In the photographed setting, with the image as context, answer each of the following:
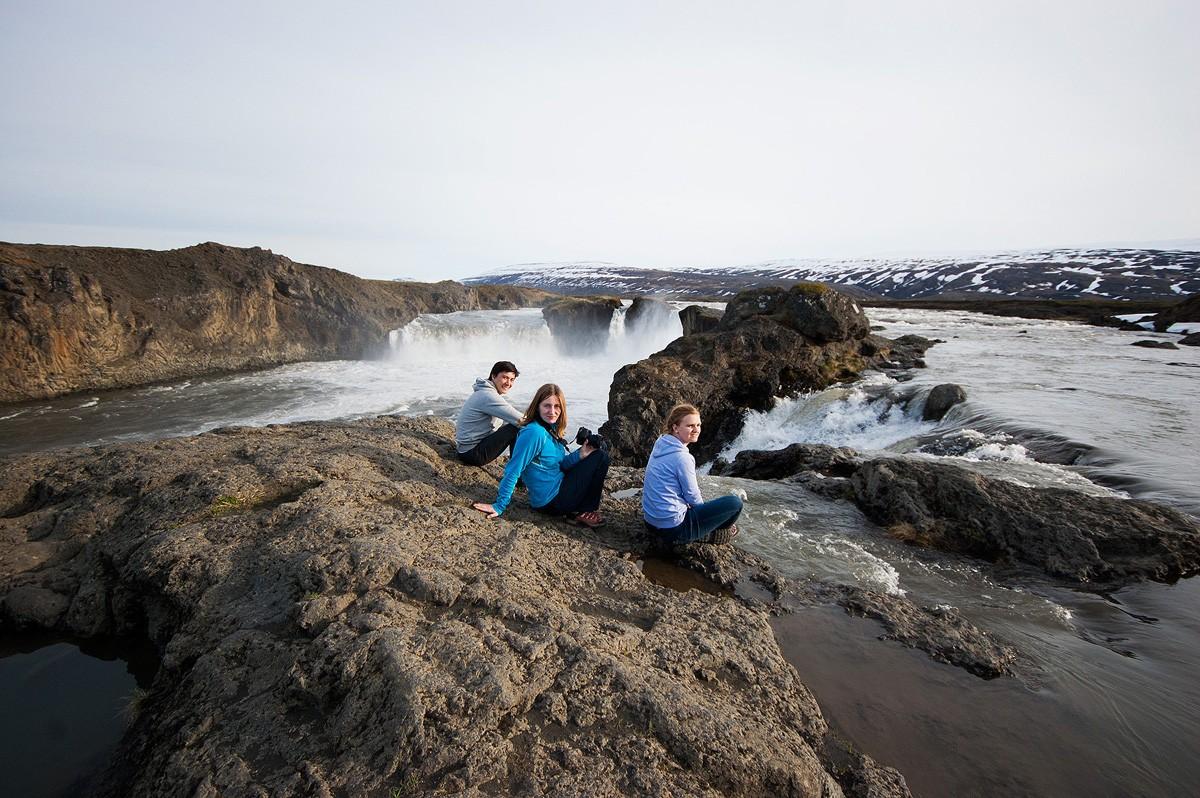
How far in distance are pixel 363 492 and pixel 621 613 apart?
2717 millimetres

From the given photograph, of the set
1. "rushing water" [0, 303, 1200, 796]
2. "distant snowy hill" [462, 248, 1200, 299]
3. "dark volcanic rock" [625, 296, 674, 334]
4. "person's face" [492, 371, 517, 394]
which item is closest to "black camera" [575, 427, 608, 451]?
"person's face" [492, 371, 517, 394]

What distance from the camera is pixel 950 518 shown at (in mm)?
6305

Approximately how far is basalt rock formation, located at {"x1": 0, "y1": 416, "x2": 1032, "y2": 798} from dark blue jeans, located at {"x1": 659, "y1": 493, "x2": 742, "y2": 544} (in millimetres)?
276

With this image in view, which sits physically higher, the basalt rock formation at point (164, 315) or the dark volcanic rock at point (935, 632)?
the basalt rock formation at point (164, 315)

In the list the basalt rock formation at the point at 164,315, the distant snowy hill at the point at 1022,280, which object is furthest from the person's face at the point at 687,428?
the distant snowy hill at the point at 1022,280

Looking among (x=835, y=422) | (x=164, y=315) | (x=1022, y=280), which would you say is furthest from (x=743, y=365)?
(x=1022, y=280)

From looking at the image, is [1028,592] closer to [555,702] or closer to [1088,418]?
[555,702]

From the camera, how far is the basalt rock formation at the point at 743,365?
13.1m

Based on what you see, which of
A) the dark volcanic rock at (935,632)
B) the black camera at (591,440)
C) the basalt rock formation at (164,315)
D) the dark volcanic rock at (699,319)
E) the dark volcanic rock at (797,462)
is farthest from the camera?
the dark volcanic rock at (699,319)

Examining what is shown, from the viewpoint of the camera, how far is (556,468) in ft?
17.9

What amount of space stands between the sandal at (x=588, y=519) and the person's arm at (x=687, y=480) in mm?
1061

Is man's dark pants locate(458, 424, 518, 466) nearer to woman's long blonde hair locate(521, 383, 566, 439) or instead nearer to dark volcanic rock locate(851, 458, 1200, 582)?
woman's long blonde hair locate(521, 383, 566, 439)

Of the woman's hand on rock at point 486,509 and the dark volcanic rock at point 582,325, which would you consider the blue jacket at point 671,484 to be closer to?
the woman's hand on rock at point 486,509

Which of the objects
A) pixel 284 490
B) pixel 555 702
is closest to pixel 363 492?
pixel 284 490
